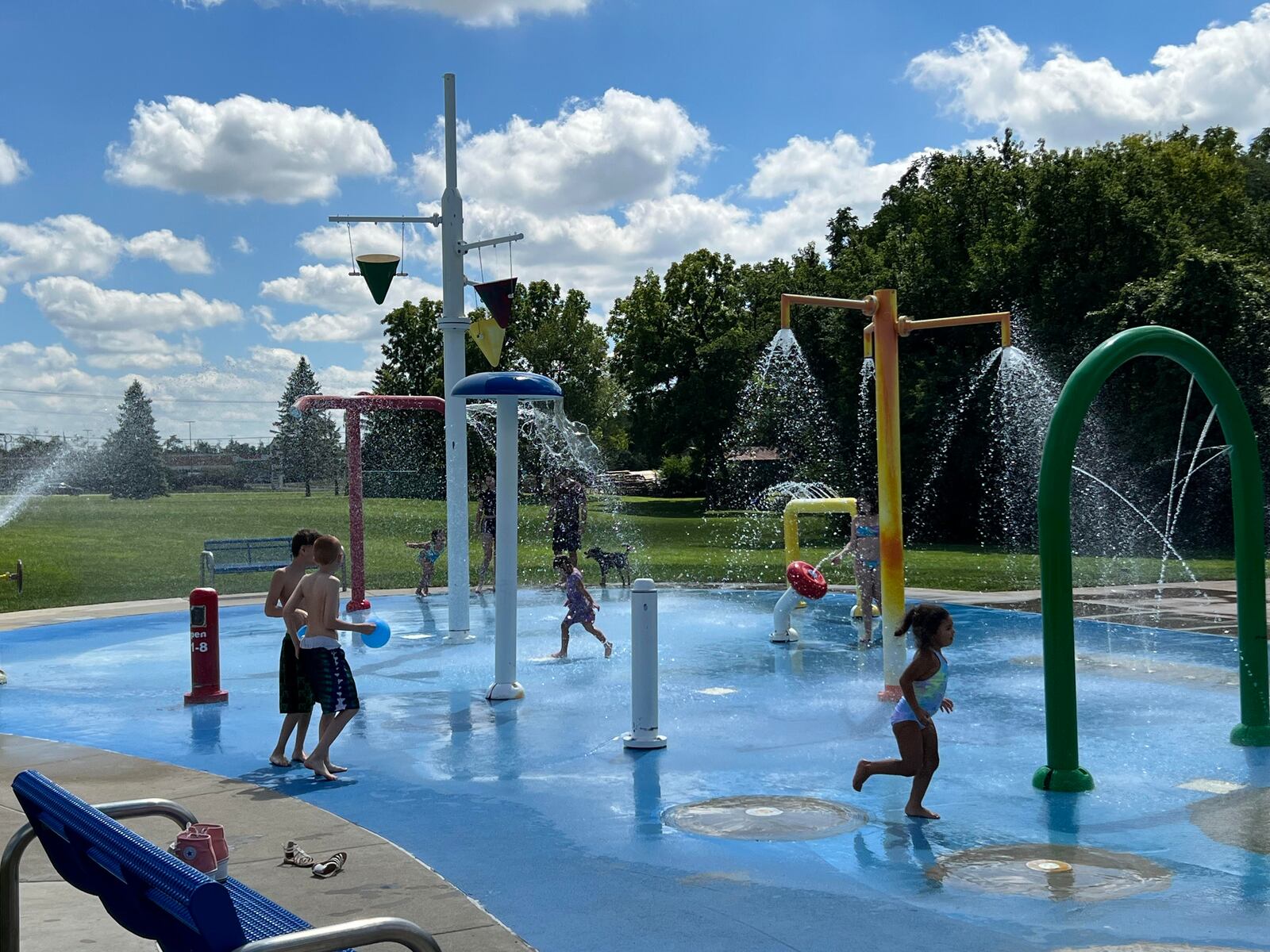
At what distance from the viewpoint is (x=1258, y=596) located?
346 inches

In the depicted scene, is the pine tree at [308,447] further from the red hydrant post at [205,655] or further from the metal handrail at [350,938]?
the metal handrail at [350,938]

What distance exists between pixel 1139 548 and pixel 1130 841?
25.5 meters

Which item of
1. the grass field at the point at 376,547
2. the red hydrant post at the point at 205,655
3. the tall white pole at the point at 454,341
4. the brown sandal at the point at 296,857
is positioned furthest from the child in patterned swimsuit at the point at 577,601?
the grass field at the point at 376,547

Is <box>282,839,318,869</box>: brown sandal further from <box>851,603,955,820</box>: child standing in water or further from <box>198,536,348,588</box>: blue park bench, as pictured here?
<box>198,536,348,588</box>: blue park bench

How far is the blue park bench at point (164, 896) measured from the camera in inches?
111

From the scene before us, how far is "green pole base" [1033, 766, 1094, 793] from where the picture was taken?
7430mm

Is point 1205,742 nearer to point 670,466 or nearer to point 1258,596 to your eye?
point 1258,596

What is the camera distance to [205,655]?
36.6 ft

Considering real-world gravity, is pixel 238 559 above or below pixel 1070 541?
below

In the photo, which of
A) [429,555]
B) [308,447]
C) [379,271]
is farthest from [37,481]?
[379,271]

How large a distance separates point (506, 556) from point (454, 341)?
4576 millimetres

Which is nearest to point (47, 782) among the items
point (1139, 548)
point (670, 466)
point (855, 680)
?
point (855, 680)

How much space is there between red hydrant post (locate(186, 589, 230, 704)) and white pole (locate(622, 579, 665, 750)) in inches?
171

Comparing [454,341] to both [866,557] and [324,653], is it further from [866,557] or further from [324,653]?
[324,653]
